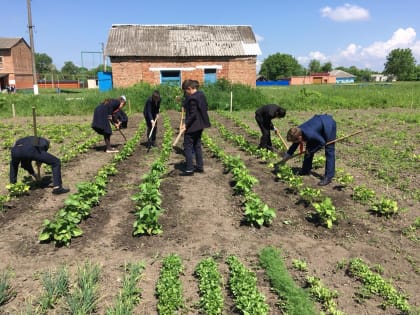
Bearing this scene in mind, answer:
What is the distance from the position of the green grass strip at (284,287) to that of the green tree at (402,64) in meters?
115

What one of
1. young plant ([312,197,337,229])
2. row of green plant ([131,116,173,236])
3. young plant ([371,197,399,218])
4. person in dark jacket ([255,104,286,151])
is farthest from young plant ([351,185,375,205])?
row of green plant ([131,116,173,236])

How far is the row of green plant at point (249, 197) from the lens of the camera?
16.4 feet

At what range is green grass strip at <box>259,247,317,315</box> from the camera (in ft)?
10.9

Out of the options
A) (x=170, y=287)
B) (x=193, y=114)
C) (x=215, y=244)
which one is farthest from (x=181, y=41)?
(x=170, y=287)

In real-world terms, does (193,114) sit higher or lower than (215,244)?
higher

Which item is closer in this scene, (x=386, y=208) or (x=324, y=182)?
(x=386, y=208)

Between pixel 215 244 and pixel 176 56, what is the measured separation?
2233 cm

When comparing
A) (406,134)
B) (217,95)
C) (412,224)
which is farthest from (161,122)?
(412,224)

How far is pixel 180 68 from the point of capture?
1006 inches

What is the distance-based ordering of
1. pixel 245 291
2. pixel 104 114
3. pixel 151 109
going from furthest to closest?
pixel 151 109 < pixel 104 114 < pixel 245 291

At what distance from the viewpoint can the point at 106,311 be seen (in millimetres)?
3268

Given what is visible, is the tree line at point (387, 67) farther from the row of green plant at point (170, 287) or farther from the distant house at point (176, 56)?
the row of green plant at point (170, 287)

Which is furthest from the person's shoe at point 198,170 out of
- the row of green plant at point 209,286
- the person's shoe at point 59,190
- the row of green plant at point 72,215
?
the row of green plant at point 209,286

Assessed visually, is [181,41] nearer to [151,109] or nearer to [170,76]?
[170,76]
